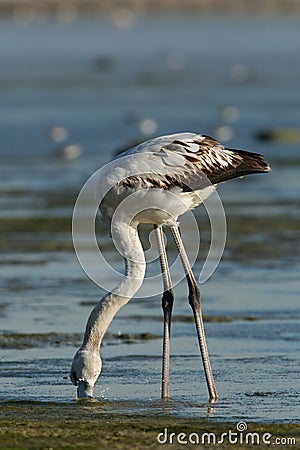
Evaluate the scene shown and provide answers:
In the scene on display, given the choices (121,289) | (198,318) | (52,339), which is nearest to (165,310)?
(198,318)

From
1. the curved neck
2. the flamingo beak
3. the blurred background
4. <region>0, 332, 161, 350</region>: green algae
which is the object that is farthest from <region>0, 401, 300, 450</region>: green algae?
<region>0, 332, 161, 350</region>: green algae

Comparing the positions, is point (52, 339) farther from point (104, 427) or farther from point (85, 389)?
A: point (104, 427)

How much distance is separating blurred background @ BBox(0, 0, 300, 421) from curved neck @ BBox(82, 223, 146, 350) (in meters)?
0.42

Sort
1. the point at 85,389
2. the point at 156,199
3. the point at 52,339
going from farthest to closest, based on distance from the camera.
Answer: the point at 52,339, the point at 156,199, the point at 85,389

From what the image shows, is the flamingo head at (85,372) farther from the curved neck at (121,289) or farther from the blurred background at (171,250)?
the blurred background at (171,250)

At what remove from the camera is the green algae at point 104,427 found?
6.48 meters

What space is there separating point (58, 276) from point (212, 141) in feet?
12.3

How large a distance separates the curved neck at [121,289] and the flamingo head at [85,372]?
8 centimetres

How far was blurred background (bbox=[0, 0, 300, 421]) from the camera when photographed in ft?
28.4

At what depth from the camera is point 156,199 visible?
27.1ft

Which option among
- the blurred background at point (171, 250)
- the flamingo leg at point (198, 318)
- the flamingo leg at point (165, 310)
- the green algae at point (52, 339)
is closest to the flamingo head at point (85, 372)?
the blurred background at point (171, 250)

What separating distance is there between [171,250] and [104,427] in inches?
247

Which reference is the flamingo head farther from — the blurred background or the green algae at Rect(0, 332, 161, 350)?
the green algae at Rect(0, 332, 161, 350)

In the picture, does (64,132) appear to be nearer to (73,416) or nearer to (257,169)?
(257,169)
